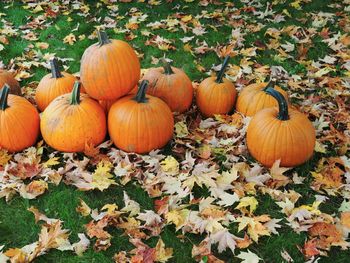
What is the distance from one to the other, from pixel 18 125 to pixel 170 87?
139 centimetres

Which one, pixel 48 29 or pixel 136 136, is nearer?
pixel 136 136

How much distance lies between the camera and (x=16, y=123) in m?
3.71

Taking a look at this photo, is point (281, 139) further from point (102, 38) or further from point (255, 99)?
point (102, 38)

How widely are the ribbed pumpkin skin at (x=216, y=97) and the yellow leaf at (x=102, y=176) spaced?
45.5 inches

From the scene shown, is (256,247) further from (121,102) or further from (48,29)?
(48,29)

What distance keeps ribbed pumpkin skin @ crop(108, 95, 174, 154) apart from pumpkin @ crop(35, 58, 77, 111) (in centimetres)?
60

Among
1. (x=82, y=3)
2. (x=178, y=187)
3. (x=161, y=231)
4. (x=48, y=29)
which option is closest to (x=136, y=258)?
(x=161, y=231)

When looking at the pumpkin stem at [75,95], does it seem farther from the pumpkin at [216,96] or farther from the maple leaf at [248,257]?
the maple leaf at [248,257]

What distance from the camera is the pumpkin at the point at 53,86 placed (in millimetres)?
4070

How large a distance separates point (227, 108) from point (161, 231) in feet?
5.30

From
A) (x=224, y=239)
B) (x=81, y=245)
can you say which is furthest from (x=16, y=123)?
(x=224, y=239)

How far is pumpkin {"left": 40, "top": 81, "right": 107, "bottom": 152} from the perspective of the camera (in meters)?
3.65

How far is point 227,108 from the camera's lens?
4238 millimetres

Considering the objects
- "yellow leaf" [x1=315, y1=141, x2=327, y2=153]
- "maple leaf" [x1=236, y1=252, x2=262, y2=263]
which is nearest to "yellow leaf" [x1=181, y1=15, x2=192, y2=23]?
"yellow leaf" [x1=315, y1=141, x2=327, y2=153]
